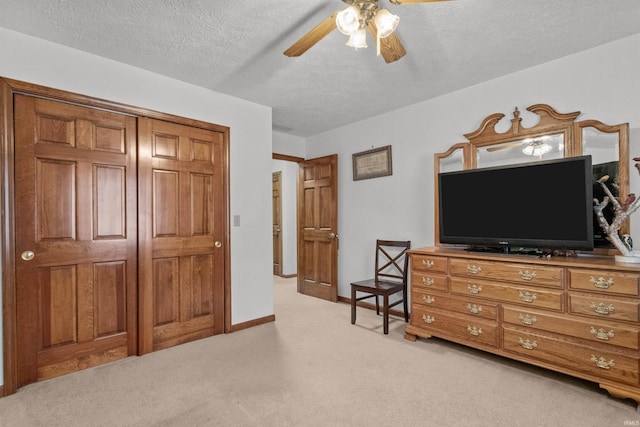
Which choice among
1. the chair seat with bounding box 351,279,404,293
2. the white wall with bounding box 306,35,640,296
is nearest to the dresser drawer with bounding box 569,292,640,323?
the white wall with bounding box 306,35,640,296

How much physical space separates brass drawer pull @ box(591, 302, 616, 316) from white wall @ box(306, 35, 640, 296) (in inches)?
26.7

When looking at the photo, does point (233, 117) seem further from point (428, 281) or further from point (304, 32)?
point (428, 281)

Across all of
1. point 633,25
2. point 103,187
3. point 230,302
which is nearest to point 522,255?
point 633,25

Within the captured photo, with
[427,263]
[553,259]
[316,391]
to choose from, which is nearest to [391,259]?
[427,263]

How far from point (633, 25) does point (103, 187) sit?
13.7 feet

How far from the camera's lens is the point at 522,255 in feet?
8.45

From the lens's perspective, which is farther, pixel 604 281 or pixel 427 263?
pixel 427 263

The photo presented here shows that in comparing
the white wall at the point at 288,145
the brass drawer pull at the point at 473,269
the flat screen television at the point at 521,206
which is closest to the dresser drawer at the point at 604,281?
the flat screen television at the point at 521,206

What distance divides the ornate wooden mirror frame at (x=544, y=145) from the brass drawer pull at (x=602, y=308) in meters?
0.57

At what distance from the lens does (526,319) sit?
94.7 inches

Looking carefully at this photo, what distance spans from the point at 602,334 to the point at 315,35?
103 inches

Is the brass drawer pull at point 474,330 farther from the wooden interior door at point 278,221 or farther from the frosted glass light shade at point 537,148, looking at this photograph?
the wooden interior door at point 278,221

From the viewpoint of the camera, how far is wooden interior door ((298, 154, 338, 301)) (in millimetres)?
4570

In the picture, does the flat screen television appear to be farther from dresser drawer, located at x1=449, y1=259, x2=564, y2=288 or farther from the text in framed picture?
the text in framed picture
